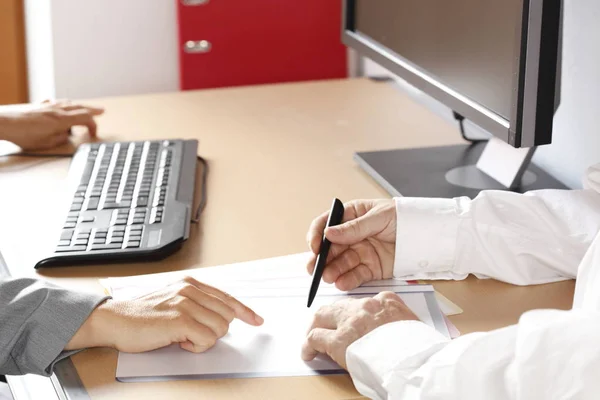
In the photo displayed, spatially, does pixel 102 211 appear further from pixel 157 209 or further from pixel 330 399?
pixel 330 399

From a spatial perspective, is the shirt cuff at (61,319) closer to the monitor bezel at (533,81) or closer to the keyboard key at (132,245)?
the keyboard key at (132,245)

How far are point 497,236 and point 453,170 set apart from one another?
316 millimetres

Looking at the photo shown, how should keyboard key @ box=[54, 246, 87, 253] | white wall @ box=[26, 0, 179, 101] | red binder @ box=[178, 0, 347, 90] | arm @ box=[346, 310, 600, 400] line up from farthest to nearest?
white wall @ box=[26, 0, 179, 101] → red binder @ box=[178, 0, 347, 90] → keyboard key @ box=[54, 246, 87, 253] → arm @ box=[346, 310, 600, 400]

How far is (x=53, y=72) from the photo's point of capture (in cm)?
229

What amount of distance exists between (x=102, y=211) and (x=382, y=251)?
41cm

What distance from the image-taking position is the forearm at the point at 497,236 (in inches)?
43.5

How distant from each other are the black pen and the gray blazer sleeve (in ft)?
0.78

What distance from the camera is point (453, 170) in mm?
1426

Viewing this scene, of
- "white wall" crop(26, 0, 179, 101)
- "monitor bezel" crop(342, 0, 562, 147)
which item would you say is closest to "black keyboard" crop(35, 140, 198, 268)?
"monitor bezel" crop(342, 0, 562, 147)

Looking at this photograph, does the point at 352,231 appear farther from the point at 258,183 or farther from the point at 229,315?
the point at 258,183

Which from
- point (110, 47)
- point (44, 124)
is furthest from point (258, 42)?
point (44, 124)

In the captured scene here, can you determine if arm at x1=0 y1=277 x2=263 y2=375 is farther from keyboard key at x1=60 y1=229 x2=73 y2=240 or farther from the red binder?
the red binder

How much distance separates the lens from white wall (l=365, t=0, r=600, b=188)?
1.33 metres

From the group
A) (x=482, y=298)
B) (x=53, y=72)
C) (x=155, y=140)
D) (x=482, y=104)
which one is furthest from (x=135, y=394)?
(x=53, y=72)
